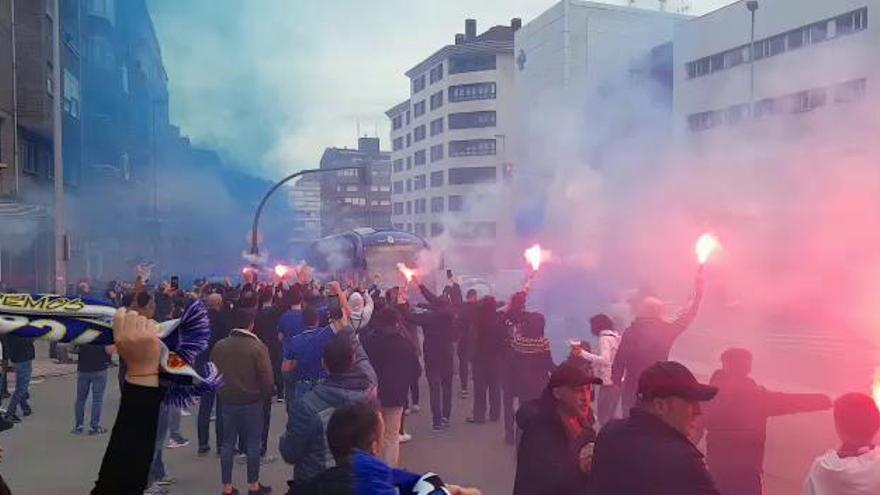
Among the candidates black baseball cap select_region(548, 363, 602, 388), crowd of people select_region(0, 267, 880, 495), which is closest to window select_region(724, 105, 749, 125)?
crowd of people select_region(0, 267, 880, 495)

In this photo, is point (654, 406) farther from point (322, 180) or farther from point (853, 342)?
point (322, 180)

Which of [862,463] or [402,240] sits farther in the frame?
[402,240]

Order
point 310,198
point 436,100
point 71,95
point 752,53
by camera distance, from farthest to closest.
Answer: point 310,198 < point 436,100 < point 752,53 < point 71,95

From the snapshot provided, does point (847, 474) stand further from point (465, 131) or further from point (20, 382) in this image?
point (465, 131)

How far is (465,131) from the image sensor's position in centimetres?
6856

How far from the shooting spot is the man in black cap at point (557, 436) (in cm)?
323

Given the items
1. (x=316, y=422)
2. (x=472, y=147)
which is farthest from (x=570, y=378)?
(x=472, y=147)

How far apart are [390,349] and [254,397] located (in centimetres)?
141

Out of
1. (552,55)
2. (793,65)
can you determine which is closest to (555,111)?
(552,55)

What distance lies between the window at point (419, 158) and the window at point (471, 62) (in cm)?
1035

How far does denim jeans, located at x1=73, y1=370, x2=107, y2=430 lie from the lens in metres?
8.53

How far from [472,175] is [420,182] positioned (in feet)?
31.3

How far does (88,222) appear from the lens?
27828mm

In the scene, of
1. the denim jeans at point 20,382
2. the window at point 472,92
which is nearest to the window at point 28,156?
the denim jeans at point 20,382
